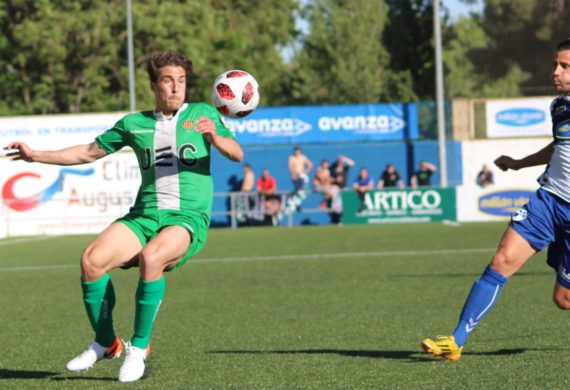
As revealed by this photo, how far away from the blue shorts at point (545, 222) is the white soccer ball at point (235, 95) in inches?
75.2

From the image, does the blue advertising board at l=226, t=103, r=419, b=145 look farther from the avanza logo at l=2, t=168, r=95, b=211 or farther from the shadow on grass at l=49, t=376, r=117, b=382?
the shadow on grass at l=49, t=376, r=117, b=382

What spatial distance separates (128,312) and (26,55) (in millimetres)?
32648

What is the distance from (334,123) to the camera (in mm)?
31406

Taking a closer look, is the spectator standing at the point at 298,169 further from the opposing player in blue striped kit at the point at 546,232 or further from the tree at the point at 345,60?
the tree at the point at 345,60

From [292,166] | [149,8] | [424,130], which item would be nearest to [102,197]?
[292,166]

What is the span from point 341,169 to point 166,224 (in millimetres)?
23046

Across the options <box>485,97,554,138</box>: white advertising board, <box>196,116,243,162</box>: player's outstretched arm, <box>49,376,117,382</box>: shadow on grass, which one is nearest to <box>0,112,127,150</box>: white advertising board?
<box>485,97,554,138</box>: white advertising board

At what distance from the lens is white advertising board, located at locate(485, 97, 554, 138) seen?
101 ft

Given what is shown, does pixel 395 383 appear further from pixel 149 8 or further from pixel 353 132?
pixel 149 8

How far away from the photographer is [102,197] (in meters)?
28.7

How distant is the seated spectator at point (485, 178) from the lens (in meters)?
29.3

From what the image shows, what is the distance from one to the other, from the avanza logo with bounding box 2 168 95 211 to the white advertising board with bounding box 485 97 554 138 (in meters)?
11.0

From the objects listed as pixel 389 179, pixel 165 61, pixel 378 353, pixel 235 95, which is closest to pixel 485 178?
pixel 389 179

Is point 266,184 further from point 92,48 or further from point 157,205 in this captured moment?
point 157,205
